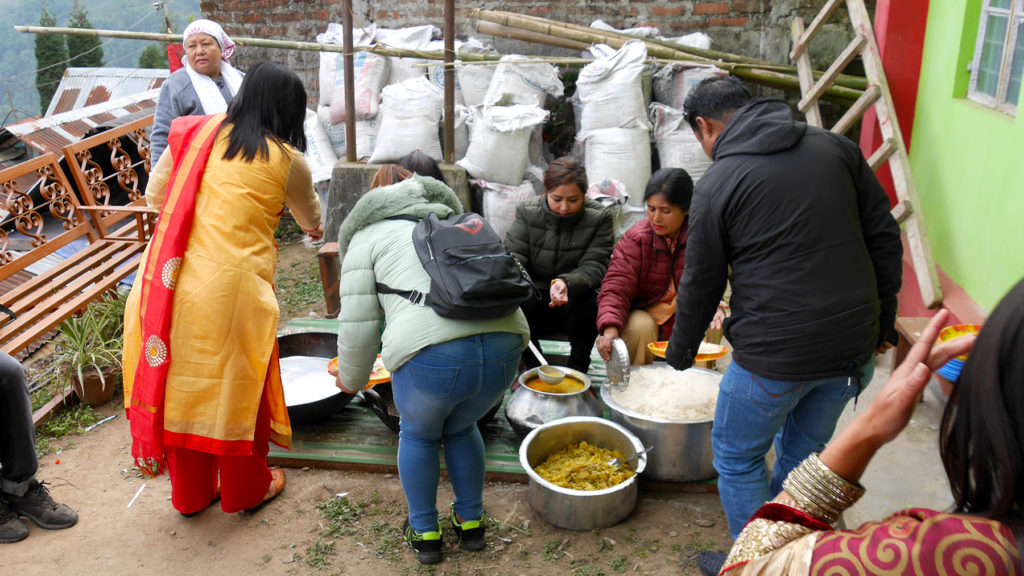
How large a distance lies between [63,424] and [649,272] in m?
3.23

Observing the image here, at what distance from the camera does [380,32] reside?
269 inches

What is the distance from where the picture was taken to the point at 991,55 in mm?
4160

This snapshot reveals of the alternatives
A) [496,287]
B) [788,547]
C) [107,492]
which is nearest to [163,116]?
[107,492]

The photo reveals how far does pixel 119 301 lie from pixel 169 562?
90.9 inches

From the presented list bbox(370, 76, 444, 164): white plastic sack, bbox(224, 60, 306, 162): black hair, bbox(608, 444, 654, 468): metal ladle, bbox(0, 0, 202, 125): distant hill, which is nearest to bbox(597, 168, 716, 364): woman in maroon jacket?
bbox(608, 444, 654, 468): metal ladle

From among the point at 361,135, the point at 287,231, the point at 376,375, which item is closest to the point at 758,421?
the point at 376,375

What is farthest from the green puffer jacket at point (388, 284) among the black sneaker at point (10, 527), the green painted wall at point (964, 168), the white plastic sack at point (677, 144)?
the white plastic sack at point (677, 144)

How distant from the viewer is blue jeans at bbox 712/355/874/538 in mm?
2354

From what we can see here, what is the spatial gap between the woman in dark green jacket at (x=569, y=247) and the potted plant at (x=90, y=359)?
238cm

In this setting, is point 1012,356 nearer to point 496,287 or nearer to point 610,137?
point 496,287

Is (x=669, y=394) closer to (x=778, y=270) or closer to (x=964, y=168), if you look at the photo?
(x=778, y=270)

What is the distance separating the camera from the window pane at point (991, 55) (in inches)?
Answer: 160

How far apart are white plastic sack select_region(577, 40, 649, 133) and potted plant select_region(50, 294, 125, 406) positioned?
142 inches

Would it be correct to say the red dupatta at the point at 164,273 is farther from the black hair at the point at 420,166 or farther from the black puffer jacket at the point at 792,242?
the black puffer jacket at the point at 792,242
